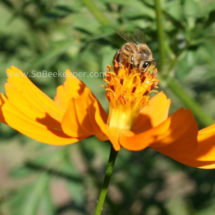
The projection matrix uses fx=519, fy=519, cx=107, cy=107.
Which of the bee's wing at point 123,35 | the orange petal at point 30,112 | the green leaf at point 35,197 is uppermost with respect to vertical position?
the bee's wing at point 123,35

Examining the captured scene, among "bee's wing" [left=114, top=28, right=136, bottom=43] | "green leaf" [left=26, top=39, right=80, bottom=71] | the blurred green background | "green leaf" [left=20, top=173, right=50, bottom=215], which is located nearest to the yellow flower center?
"bee's wing" [left=114, top=28, right=136, bottom=43]

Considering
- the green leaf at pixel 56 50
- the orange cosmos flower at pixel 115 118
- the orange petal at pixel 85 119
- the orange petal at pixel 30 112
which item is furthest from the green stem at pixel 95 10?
the orange petal at pixel 85 119

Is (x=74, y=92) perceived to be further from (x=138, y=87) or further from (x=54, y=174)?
(x=54, y=174)

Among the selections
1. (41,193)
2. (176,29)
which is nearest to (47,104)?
(176,29)

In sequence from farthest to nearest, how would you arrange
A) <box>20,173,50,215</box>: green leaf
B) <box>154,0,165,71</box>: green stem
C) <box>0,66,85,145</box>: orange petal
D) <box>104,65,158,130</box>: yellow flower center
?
<box>20,173,50,215</box>: green leaf < <box>154,0,165,71</box>: green stem < <box>104,65,158,130</box>: yellow flower center < <box>0,66,85,145</box>: orange petal

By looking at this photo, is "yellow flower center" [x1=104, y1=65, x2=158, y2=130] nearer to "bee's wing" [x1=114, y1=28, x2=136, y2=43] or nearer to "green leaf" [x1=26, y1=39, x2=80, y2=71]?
"bee's wing" [x1=114, y1=28, x2=136, y2=43]

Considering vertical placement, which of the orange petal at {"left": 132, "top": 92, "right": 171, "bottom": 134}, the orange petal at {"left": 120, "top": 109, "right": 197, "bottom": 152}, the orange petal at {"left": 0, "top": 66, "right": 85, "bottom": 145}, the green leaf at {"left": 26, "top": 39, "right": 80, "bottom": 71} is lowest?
the green leaf at {"left": 26, "top": 39, "right": 80, "bottom": 71}

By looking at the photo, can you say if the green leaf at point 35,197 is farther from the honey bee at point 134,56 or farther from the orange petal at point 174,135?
the orange petal at point 174,135
